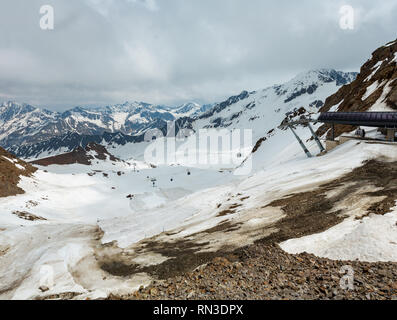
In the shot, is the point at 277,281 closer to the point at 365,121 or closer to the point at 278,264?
the point at 278,264

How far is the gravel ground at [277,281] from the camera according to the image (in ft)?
23.1

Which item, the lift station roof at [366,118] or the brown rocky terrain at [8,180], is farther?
the brown rocky terrain at [8,180]

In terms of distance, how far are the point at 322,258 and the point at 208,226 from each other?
1066 cm

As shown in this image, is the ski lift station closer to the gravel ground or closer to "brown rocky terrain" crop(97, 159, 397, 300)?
"brown rocky terrain" crop(97, 159, 397, 300)

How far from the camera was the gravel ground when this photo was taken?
23.1ft

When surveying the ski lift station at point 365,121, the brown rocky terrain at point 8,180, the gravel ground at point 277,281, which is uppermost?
the ski lift station at point 365,121

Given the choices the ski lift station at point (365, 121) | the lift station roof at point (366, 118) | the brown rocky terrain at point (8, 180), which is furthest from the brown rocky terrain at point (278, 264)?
the brown rocky terrain at point (8, 180)

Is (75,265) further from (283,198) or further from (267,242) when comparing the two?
(283,198)

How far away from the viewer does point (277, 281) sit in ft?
26.5

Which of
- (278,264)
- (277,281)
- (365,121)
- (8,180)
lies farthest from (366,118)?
(8,180)

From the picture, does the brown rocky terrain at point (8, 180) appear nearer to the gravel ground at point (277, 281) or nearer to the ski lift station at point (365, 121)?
the gravel ground at point (277, 281)

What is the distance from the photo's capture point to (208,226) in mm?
19094

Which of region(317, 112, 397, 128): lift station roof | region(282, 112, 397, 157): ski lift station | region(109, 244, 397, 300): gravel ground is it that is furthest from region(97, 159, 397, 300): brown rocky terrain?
region(317, 112, 397, 128): lift station roof
